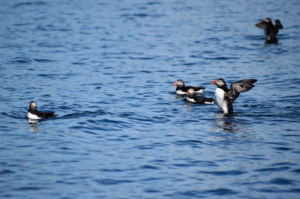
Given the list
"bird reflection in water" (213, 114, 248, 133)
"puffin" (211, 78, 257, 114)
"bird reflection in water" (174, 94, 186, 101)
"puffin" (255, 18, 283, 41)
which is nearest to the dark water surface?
"bird reflection in water" (213, 114, 248, 133)

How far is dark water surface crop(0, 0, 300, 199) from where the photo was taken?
9.67 m

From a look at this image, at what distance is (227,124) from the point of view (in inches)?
539

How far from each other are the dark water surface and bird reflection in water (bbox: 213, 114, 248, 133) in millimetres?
34

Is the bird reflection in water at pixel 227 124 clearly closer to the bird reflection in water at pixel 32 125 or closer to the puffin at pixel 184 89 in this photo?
the puffin at pixel 184 89

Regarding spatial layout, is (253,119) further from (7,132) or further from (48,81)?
(48,81)

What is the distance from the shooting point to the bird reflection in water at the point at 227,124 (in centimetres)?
1311

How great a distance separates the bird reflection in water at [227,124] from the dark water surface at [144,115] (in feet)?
0.11

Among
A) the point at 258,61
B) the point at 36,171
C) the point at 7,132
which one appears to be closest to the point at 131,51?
the point at 258,61

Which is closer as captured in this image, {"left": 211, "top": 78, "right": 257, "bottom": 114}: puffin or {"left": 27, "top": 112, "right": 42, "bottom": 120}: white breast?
{"left": 27, "top": 112, "right": 42, "bottom": 120}: white breast

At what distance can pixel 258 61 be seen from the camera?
2350cm

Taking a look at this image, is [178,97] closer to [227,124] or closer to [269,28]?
[227,124]

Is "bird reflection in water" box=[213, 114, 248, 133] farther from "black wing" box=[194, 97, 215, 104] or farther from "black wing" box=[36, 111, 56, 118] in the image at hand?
"black wing" box=[36, 111, 56, 118]

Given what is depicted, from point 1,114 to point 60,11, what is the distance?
1101 inches

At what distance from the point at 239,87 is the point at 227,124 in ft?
5.63
